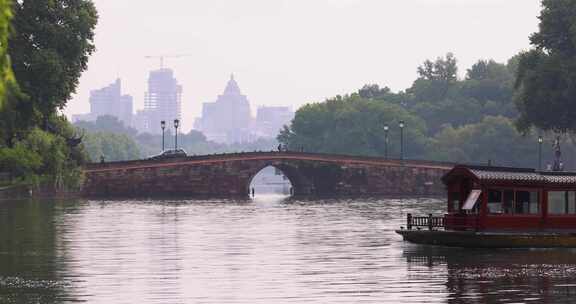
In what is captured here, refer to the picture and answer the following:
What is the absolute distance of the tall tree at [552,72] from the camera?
119 meters

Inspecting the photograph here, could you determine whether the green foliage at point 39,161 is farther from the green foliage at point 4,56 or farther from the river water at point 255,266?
the green foliage at point 4,56

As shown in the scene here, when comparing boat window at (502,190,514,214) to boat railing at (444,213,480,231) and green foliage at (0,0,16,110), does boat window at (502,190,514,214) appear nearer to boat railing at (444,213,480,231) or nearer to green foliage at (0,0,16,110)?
boat railing at (444,213,480,231)

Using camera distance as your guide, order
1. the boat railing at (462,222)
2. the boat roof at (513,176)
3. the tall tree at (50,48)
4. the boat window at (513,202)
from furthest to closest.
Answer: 1. the tall tree at (50,48)
2. the boat window at (513,202)
3. the boat railing at (462,222)
4. the boat roof at (513,176)

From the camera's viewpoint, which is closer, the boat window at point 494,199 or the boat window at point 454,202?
the boat window at point 494,199

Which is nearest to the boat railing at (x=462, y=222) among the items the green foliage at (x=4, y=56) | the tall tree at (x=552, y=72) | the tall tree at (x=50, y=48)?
the green foliage at (x=4, y=56)

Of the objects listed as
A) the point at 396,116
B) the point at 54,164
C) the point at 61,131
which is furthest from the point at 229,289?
the point at 396,116

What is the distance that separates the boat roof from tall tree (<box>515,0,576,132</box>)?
6172 centimetres

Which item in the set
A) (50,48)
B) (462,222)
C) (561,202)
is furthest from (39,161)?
(561,202)

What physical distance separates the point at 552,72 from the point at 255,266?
2959 inches

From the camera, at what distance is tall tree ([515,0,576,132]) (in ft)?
392

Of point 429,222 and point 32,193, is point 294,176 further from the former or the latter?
point 429,222

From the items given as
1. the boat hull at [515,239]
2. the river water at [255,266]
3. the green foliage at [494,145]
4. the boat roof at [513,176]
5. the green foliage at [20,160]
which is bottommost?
the river water at [255,266]

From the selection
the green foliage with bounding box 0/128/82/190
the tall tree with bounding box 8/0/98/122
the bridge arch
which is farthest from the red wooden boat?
the bridge arch

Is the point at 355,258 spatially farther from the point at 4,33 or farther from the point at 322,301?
the point at 4,33
